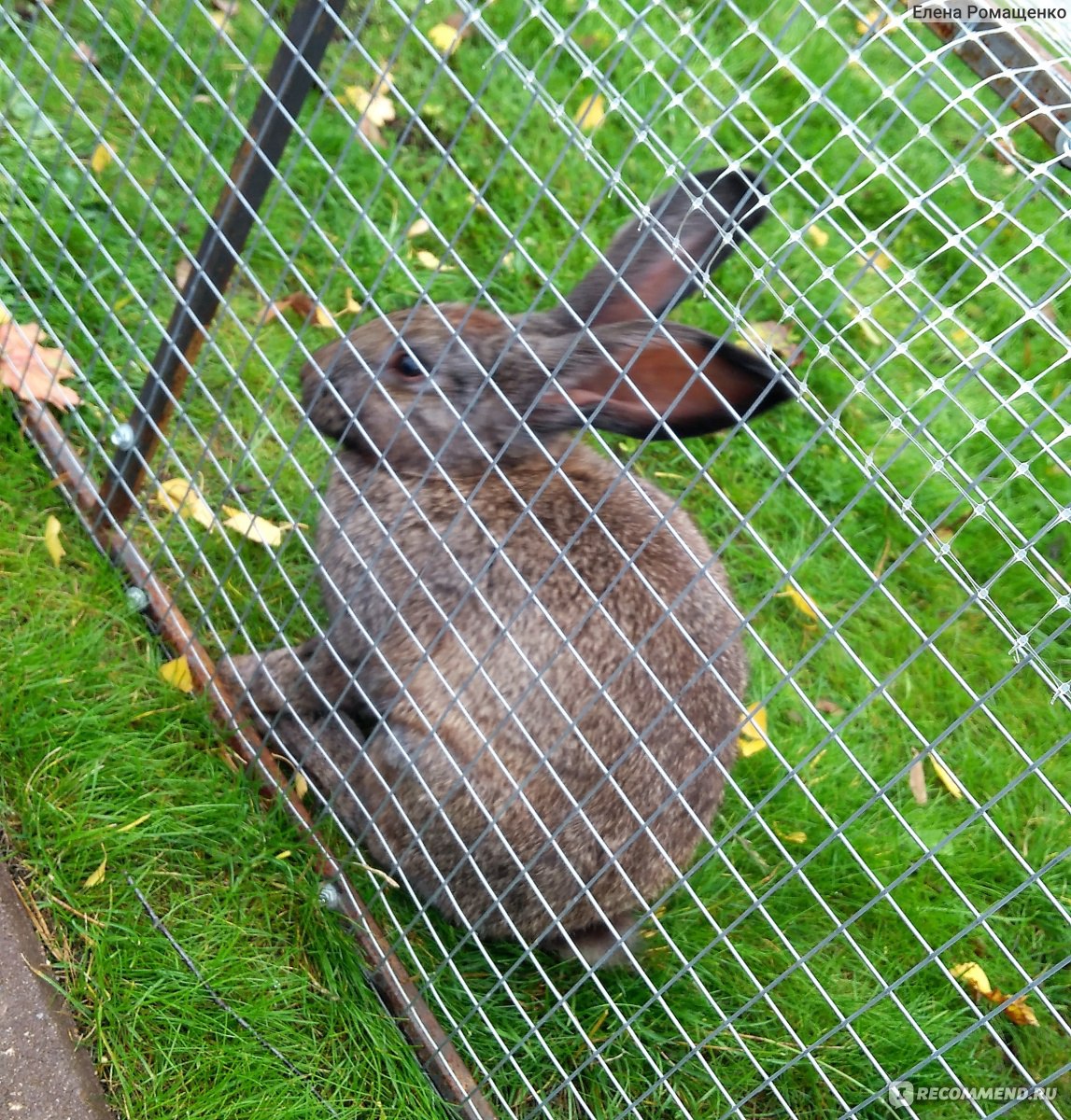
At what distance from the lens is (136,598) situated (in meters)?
3.16

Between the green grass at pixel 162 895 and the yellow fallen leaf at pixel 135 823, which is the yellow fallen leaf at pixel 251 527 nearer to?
the green grass at pixel 162 895

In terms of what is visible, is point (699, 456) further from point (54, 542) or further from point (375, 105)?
point (54, 542)

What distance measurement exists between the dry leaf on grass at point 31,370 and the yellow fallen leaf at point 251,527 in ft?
1.89

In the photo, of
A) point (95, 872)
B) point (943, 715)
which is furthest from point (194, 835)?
point (943, 715)

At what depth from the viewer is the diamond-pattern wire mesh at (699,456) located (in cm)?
276

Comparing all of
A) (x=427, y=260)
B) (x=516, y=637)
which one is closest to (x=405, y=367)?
(x=516, y=637)

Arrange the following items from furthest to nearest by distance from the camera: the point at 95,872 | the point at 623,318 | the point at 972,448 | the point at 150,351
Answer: the point at 972,448, the point at 150,351, the point at 623,318, the point at 95,872

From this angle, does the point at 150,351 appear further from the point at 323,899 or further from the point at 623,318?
the point at 323,899

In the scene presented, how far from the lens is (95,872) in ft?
8.75

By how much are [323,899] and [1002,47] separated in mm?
2293

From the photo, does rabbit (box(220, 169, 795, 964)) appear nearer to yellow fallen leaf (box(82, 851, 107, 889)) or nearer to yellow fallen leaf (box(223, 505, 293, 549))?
yellow fallen leaf (box(223, 505, 293, 549))

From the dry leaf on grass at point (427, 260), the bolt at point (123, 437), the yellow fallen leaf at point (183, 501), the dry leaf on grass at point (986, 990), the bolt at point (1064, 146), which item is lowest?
the yellow fallen leaf at point (183, 501)

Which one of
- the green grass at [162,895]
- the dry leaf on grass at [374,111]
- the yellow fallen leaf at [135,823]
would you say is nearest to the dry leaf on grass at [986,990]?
the green grass at [162,895]

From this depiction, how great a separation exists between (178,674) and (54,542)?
534 millimetres
